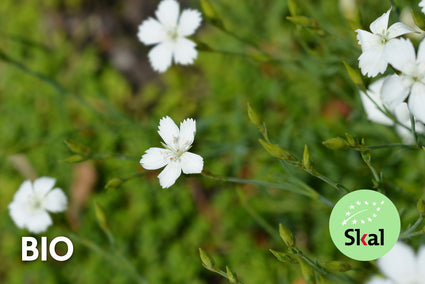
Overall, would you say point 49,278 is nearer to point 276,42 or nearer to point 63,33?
point 63,33

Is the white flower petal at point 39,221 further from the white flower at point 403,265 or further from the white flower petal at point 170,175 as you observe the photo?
the white flower at point 403,265

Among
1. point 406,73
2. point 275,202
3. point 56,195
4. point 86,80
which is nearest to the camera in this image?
point 406,73

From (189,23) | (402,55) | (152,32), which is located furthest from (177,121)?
(402,55)

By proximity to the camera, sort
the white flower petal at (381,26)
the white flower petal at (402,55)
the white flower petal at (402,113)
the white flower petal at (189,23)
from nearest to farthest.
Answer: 1. the white flower petal at (402,55)
2. the white flower petal at (381,26)
3. the white flower petal at (402,113)
4. the white flower petal at (189,23)

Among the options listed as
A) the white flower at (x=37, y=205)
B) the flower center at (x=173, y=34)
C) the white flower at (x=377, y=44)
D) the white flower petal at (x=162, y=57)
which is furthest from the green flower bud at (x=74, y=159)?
the white flower at (x=377, y=44)

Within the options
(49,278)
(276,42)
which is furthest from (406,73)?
(49,278)

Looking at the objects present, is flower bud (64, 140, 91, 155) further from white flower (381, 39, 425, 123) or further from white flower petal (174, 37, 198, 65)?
white flower (381, 39, 425, 123)

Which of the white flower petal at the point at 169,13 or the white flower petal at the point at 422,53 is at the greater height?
the white flower petal at the point at 169,13
